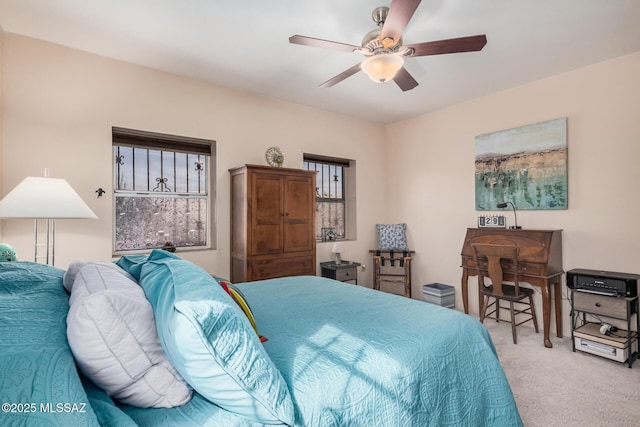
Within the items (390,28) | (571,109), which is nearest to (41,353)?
(390,28)

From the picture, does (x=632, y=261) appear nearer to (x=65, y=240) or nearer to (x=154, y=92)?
(x=154, y=92)

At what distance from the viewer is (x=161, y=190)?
335cm

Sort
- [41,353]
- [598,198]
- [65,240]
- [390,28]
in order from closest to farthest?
[41,353], [390,28], [65,240], [598,198]

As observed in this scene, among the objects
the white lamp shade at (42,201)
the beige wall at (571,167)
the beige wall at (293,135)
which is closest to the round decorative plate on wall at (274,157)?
the beige wall at (293,135)

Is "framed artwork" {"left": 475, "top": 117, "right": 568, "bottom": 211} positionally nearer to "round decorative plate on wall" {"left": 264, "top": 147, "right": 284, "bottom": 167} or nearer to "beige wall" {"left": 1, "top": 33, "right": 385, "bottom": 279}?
"round decorative plate on wall" {"left": 264, "top": 147, "right": 284, "bottom": 167}

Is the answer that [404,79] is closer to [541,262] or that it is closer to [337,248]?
[541,262]

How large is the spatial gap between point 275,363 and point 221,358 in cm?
30

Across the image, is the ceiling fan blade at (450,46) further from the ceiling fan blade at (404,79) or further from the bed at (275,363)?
the bed at (275,363)

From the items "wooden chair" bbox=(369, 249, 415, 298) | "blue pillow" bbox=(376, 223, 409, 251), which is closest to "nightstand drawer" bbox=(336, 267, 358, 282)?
"wooden chair" bbox=(369, 249, 415, 298)

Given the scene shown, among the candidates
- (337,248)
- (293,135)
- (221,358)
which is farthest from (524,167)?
(221,358)

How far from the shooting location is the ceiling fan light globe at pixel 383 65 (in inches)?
84.4

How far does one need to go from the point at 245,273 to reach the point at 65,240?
1.55 metres

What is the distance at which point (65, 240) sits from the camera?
2.70 metres

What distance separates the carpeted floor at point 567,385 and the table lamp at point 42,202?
10.4ft
